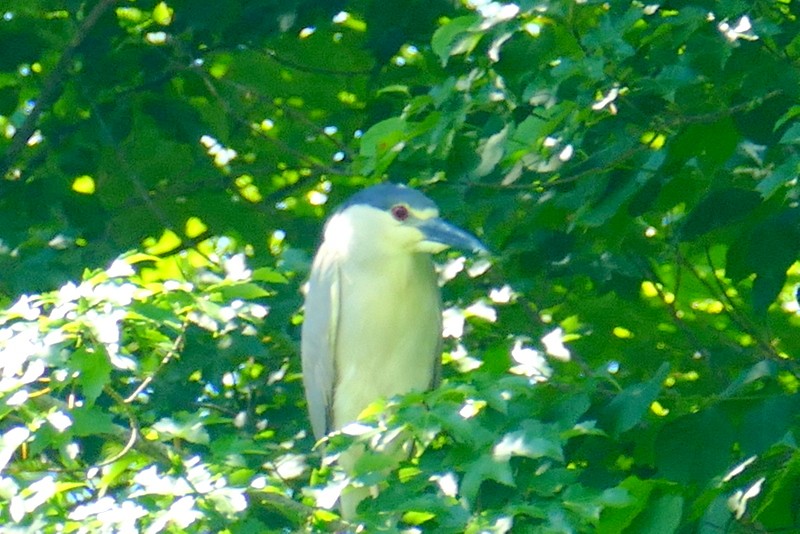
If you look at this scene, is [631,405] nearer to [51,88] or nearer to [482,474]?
[482,474]

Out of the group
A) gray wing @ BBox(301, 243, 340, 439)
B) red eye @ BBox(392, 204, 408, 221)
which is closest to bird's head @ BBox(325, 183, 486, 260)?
red eye @ BBox(392, 204, 408, 221)

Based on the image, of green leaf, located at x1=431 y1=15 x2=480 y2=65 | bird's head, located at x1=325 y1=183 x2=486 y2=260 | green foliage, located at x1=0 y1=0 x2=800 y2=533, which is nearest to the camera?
green foliage, located at x1=0 y1=0 x2=800 y2=533

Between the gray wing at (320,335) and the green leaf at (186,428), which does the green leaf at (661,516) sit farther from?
the gray wing at (320,335)

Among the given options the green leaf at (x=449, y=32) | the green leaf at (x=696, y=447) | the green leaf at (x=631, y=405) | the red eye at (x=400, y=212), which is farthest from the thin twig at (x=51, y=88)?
the green leaf at (x=696, y=447)

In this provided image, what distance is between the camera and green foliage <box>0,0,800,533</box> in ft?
8.75

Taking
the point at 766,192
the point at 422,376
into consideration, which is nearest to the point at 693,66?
the point at 766,192

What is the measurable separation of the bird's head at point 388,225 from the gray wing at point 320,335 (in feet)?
0.34

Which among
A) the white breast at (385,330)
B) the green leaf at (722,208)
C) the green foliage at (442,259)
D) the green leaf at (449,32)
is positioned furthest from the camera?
the white breast at (385,330)

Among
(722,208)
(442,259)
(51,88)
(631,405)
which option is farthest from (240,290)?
(442,259)

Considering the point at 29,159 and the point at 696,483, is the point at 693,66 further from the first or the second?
the point at 29,159

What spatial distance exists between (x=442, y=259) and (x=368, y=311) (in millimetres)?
306

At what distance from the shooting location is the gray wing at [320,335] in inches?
173

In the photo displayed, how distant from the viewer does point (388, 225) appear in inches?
176

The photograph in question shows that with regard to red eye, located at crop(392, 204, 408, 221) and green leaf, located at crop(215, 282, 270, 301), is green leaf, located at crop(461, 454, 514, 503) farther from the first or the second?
red eye, located at crop(392, 204, 408, 221)
